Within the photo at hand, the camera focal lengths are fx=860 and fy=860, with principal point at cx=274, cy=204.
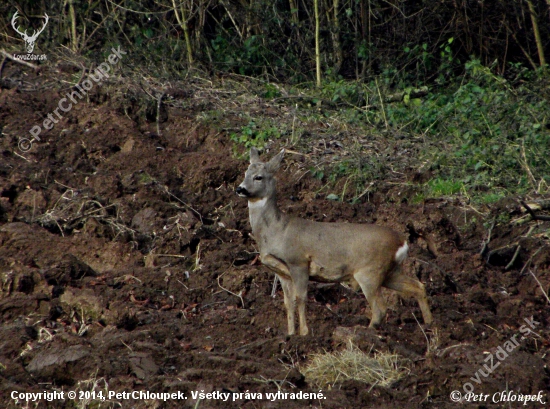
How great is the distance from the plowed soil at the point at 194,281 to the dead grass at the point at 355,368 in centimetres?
11

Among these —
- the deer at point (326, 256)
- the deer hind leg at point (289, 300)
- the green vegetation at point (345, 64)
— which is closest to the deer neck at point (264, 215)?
the deer at point (326, 256)

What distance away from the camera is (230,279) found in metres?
8.81

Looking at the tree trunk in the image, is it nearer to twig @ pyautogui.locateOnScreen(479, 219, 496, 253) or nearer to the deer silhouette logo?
the deer silhouette logo

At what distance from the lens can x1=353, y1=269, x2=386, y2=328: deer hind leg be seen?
306 inches

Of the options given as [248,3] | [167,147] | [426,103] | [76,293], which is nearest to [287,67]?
[248,3]

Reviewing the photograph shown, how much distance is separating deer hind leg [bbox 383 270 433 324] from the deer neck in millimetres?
1197

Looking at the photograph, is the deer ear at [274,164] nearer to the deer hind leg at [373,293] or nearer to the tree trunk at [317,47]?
the deer hind leg at [373,293]

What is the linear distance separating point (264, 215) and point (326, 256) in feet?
2.41

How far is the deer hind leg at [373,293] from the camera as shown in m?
7.77

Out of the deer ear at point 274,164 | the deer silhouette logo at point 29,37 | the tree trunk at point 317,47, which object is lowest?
the deer silhouette logo at point 29,37

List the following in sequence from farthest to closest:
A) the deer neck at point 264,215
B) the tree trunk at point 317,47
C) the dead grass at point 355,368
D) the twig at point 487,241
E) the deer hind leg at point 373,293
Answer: the tree trunk at point 317,47
the twig at point 487,241
the deer neck at point 264,215
the deer hind leg at point 373,293
the dead grass at point 355,368

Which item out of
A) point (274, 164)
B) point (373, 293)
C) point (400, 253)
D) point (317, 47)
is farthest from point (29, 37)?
point (373, 293)

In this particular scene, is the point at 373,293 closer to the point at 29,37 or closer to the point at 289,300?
the point at 289,300

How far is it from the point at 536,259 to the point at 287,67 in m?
7.97
